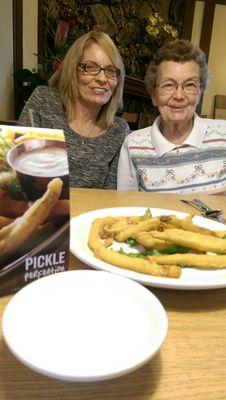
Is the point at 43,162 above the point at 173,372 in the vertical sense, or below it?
above

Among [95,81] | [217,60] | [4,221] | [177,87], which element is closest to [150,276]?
[4,221]

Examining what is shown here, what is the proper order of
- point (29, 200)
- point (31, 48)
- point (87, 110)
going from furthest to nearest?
point (31, 48)
point (87, 110)
point (29, 200)

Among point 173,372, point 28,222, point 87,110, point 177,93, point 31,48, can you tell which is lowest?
point 173,372

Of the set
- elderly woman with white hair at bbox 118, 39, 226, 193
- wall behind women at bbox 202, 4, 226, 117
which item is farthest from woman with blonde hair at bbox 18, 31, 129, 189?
wall behind women at bbox 202, 4, 226, 117

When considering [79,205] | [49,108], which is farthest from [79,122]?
[79,205]

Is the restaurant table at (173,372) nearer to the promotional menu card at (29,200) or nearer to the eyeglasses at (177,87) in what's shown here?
the promotional menu card at (29,200)

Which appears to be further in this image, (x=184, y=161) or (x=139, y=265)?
(x=184, y=161)

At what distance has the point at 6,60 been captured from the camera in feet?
12.3

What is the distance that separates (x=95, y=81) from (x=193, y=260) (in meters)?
1.26

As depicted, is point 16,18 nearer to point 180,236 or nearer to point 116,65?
point 116,65

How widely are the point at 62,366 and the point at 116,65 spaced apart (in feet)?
5.20

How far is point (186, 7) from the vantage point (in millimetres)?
4340

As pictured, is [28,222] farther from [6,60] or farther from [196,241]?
[6,60]

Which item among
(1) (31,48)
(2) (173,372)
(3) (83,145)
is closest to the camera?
(2) (173,372)
